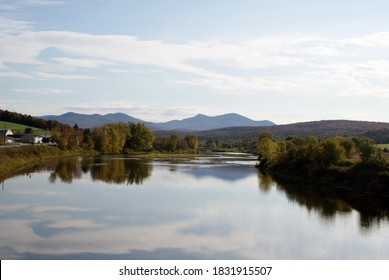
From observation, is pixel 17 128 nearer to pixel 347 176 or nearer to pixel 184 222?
pixel 347 176

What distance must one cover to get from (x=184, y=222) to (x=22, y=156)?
41.1m

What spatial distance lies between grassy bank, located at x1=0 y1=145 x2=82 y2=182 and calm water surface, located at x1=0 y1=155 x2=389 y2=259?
24.1 ft

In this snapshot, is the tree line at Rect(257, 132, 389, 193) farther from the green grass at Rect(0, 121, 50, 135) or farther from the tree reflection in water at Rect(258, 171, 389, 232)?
the green grass at Rect(0, 121, 50, 135)

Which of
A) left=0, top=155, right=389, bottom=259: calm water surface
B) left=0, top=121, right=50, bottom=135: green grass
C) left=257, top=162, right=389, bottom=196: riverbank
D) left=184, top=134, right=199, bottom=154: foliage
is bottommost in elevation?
left=0, top=155, right=389, bottom=259: calm water surface

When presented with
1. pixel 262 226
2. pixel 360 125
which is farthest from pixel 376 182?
pixel 360 125

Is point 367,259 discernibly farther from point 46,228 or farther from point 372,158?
point 372,158

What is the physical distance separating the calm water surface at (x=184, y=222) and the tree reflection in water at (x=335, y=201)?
0.22 ft

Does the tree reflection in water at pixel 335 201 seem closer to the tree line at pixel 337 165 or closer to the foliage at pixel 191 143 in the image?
the tree line at pixel 337 165

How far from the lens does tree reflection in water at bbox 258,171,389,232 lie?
89.7 feet

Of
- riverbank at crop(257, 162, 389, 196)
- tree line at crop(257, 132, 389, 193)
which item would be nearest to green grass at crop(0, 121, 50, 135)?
tree line at crop(257, 132, 389, 193)

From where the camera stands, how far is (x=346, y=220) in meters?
26.2

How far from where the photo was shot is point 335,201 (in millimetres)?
33406

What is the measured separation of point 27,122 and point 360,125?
5306 inches

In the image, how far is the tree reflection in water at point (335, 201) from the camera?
27.3 meters
